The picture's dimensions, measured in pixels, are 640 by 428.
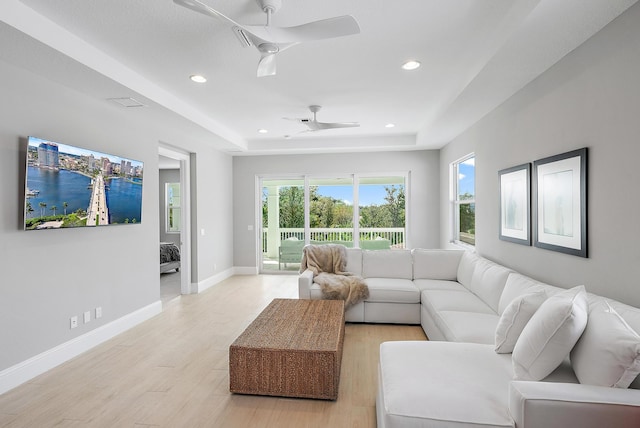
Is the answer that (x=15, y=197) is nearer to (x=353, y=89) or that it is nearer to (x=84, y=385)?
(x=84, y=385)

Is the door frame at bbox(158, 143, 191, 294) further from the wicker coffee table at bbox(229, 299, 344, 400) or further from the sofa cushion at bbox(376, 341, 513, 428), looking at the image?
the sofa cushion at bbox(376, 341, 513, 428)

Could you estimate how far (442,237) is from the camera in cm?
640

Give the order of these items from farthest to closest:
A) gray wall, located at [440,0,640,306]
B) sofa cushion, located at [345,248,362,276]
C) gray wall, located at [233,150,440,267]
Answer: gray wall, located at [233,150,440,267] → sofa cushion, located at [345,248,362,276] → gray wall, located at [440,0,640,306]

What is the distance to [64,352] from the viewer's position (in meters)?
3.04

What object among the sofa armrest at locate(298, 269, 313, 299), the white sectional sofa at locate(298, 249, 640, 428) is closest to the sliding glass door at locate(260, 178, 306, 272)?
the sofa armrest at locate(298, 269, 313, 299)

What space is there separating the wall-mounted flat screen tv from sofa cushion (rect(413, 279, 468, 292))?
3.47 m

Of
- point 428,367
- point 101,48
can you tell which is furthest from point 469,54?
point 101,48

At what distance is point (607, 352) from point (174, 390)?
2.70m

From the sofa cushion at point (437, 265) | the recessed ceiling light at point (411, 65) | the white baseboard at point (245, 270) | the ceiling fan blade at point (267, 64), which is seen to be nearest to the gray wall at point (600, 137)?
the recessed ceiling light at point (411, 65)

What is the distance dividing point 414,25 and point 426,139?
3.44 m

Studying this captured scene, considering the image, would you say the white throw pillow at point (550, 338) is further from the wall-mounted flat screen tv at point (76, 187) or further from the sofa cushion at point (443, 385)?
the wall-mounted flat screen tv at point (76, 187)

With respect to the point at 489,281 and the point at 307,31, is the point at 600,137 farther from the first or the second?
the point at 307,31

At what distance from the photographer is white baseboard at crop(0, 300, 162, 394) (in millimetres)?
2582

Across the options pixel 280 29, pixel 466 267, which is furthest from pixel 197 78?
pixel 466 267
